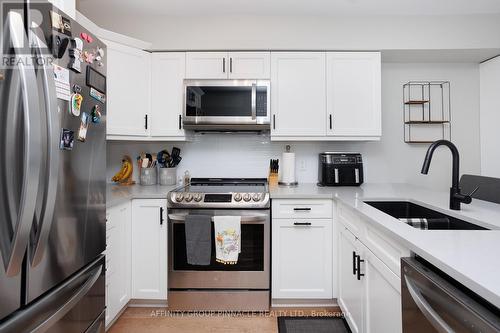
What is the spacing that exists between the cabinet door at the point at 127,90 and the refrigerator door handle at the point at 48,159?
1.26 metres

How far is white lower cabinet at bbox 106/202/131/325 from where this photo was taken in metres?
1.80

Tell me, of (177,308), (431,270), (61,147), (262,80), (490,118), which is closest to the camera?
(431,270)

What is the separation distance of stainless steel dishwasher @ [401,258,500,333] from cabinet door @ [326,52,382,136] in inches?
64.6

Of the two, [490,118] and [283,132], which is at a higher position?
[490,118]

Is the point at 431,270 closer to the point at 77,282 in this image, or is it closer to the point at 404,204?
the point at 404,204

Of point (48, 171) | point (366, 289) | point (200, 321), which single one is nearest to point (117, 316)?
point (200, 321)

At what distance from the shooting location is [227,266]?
205cm

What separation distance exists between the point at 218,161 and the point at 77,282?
1.72 metres

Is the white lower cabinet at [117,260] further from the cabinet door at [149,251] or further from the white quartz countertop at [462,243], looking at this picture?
the white quartz countertop at [462,243]

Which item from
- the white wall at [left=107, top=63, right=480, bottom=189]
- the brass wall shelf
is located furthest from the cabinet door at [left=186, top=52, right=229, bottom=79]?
the brass wall shelf

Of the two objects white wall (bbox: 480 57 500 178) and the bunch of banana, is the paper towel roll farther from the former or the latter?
white wall (bbox: 480 57 500 178)

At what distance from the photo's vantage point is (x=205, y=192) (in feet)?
6.82

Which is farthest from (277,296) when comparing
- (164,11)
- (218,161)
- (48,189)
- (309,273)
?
(164,11)

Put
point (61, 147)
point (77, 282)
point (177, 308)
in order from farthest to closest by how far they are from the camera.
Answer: point (177, 308), point (77, 282), point (61, 147)
